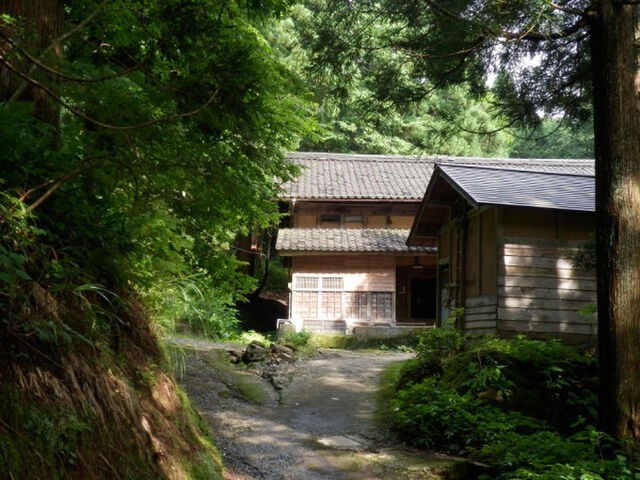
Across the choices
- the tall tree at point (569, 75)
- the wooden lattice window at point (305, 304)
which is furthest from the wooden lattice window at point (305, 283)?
the tall tree at point (569, 75)

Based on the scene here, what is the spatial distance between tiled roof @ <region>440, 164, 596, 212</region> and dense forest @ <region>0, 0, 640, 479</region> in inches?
118

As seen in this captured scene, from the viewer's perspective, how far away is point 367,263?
19844mm

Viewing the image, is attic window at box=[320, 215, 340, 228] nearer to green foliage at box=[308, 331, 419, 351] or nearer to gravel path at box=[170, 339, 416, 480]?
green foliage at box=[308, 331, 419, 351]

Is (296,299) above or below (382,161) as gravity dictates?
below

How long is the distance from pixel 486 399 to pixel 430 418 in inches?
39.1

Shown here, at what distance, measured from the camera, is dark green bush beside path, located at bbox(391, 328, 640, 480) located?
5949 mm

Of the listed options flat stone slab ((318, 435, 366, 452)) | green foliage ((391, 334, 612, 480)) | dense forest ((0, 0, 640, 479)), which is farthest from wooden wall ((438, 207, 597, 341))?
flat stone slab ((318, 435, 366, 452))

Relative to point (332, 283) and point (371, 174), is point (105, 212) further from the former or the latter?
point (371, 174)

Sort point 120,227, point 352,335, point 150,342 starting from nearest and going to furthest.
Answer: point 120,227 → point 150,342 → point 352,335

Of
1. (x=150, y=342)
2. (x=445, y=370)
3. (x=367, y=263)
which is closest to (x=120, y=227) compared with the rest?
(x=150, y=342)

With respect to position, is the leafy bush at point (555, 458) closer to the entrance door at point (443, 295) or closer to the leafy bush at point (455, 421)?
the leafy bush at point (455, 421)

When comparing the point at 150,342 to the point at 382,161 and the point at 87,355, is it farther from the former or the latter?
the point at 382,161

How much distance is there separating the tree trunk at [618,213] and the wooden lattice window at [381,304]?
44.2 ft

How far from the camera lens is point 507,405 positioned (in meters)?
7.84
